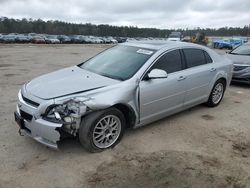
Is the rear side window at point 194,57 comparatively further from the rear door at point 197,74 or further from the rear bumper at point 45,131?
the rear bumper at point 45,131

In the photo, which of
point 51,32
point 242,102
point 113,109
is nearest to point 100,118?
point 113,109

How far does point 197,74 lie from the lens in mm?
5281

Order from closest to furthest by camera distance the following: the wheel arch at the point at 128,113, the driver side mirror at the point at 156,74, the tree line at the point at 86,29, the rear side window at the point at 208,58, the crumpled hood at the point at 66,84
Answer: the crumpled hood at the point at 66,84, the wheel arch at the point at 128,113, the driver side mirror at the point at 156,74, the rear side window at the point at 208,58, the tree line at the point at 86,29

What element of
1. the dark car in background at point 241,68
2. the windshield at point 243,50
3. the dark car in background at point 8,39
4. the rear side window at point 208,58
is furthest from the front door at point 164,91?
the dark car in background at point 8,39

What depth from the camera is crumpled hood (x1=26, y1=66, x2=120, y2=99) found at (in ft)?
12.4

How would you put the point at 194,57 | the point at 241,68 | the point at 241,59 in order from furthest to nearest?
the point at 241,59
the point at 241,68
the point at 194,57

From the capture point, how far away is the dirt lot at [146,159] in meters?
3.27

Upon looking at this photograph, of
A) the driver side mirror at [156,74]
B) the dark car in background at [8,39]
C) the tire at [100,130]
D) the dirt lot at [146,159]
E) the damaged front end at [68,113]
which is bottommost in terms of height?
the dark car in background at [8,39]

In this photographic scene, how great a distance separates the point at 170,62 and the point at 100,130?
187 centimetres

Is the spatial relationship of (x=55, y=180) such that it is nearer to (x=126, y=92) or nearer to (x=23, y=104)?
(x=23, y=104)

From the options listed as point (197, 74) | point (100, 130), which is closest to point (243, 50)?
point (197, 74)

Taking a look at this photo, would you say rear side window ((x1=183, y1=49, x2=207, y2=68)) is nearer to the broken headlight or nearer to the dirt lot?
the dirt lot

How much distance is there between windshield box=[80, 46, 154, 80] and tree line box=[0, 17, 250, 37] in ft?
227

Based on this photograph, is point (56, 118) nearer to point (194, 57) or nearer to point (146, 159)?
point (146, 159)
